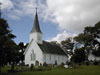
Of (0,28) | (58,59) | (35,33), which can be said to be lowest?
(58,59)

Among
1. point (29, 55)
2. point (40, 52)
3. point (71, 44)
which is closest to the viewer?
point (40, 52)

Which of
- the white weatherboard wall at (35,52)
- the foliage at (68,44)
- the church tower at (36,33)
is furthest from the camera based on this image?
the foliage at (68,44)

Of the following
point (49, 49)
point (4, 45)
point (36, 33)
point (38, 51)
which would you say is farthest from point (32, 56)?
point (4, 45)

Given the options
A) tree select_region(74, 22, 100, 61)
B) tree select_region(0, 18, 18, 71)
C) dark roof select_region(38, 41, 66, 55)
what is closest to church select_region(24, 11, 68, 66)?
dark roof select_region(38, 41, 66, 55)

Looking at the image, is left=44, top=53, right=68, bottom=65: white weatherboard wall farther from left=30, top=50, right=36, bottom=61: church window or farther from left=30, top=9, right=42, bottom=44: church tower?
left=30, top=9, right=42, bottom=44: church tower

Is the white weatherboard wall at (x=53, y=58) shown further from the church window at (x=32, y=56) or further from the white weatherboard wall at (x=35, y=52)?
the church window at (x=32, y=56)

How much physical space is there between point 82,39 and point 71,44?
11.1 metres

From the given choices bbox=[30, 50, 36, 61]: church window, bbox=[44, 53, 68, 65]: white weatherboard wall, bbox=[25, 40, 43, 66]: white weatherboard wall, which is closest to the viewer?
bbox=[25, 40, 43, 66]: white weatherboard wall

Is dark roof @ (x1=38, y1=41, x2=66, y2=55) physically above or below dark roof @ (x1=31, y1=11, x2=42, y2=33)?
below

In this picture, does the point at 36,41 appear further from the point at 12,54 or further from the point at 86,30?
the point at 12,54

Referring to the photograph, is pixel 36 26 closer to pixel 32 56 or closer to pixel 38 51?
pixel 38 51

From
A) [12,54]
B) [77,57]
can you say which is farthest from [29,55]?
[12,54]

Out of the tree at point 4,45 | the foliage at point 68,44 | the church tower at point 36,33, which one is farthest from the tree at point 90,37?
the tree at point 4,45

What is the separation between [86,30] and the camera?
226 ft
